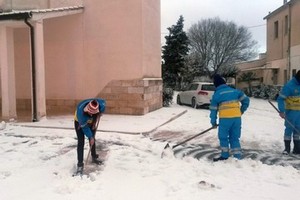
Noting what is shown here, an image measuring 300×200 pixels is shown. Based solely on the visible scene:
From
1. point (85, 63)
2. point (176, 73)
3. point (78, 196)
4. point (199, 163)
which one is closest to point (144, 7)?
point (85, 63)

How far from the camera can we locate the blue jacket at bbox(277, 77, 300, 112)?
7211mm

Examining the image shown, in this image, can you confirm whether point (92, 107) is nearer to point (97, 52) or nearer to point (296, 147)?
point (296, 147)

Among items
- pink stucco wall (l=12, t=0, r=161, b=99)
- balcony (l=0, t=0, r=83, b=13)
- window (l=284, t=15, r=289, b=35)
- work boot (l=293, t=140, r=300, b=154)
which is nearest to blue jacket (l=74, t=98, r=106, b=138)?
work boot (l=293, t=140, r=300, b=154)

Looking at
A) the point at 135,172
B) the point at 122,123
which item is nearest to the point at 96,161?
the point at 135,172

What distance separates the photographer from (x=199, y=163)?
21.2ft

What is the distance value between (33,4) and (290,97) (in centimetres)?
982

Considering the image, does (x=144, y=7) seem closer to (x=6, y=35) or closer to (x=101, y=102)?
(x=6, y=35)

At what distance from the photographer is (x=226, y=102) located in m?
6.54

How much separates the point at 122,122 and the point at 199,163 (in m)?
5.01

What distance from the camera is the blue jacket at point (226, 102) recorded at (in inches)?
256

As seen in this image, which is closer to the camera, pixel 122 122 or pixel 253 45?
pixel 122 122

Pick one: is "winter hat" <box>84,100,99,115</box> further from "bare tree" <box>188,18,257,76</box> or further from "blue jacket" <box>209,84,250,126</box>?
"bare tree" <box>188,18,257,76</box>

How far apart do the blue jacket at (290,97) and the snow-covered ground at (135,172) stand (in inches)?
39.3

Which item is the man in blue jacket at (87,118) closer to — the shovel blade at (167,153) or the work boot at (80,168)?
the work boot at (80,168)
